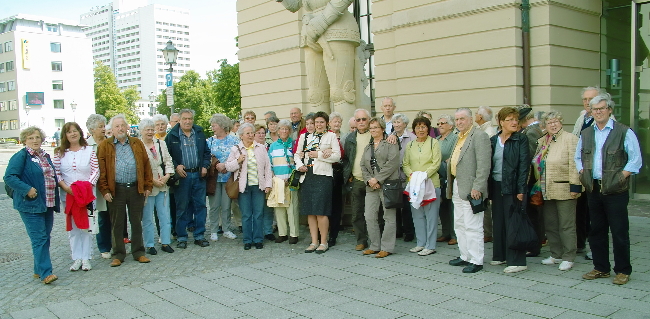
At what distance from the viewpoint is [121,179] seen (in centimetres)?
702

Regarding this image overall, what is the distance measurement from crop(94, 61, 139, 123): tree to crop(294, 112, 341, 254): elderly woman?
81.1 metres

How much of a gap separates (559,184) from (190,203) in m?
5.20

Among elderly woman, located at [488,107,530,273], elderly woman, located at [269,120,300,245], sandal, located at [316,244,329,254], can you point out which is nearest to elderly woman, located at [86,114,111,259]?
elderly woman, located at [269,120,300,245]

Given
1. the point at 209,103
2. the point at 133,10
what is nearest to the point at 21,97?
the point at 209,103

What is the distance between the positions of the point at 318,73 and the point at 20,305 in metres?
6.05

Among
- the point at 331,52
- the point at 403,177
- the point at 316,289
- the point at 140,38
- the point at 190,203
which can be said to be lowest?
the point at 316,289

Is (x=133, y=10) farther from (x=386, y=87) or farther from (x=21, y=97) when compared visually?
(x=386, y=87)

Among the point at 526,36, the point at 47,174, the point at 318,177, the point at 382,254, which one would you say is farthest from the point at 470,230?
the point at 526,36

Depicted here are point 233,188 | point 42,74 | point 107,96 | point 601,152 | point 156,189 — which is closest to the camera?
point 601,152

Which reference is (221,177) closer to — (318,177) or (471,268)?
(318,177)

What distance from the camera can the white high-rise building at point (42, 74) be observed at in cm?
7131

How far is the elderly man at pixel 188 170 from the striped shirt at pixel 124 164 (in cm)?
84

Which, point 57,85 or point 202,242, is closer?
point 202,242

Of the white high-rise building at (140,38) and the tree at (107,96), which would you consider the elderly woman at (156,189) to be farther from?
the white high-rise building at (140,38)
